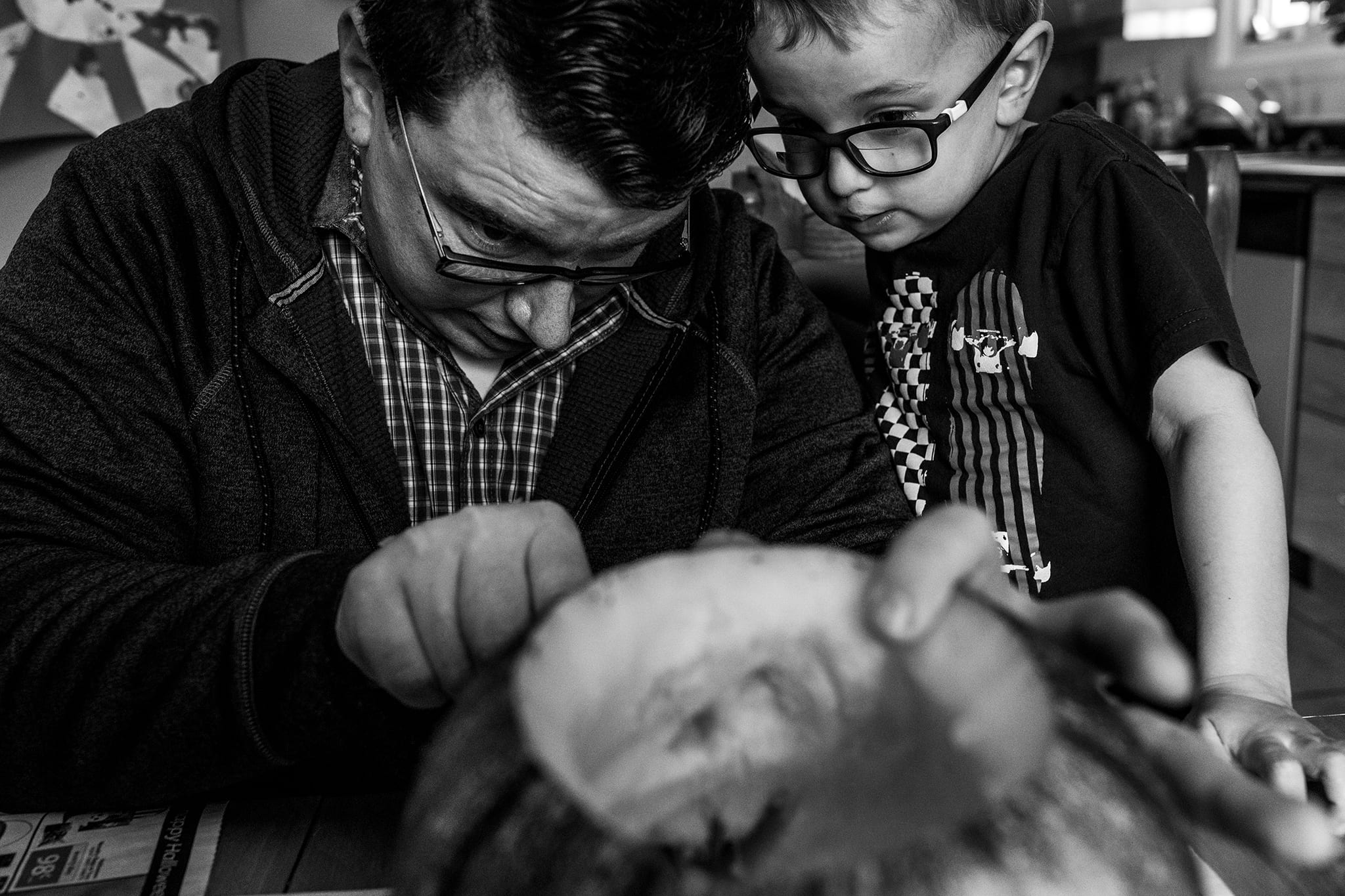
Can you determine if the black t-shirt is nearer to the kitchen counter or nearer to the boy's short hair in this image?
the boy's short hair

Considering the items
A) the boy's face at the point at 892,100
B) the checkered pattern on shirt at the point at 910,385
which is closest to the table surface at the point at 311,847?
the checkered pattern on shirt at the point at 910,385

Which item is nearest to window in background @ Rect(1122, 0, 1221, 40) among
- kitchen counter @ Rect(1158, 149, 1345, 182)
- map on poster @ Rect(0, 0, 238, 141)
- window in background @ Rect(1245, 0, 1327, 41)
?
window in background @ Rect(1245, 0, 1327, 41)

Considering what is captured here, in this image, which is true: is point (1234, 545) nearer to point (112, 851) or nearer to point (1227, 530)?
point (1227, 530)

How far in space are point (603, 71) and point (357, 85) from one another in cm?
30

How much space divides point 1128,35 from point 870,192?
3.65m

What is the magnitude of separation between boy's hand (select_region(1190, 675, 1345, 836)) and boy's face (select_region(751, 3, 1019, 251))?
21.4 inches

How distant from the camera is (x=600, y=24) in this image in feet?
2.64

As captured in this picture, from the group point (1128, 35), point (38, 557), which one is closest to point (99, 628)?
point (38, 557)

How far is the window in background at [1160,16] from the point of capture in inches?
163

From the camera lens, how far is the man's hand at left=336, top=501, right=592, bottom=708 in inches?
19.2

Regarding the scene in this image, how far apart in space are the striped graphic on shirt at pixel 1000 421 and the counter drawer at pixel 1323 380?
7.44 ft

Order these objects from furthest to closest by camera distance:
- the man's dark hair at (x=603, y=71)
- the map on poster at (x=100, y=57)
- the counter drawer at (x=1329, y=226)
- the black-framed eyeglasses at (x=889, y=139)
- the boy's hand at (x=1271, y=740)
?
the counter drawer at (x=1329, y=226) → the map on poster at (x=100, y=57) → the black-framed eyeglasses at (x=889, y=139) → the man's dark hair at (x=603, y=71) → the boy's hand at (x=1271, y=740)

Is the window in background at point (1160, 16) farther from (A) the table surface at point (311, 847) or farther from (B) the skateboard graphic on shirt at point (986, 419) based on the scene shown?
(A) the table surface at point (311, 847)

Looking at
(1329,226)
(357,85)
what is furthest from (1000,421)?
(1329,226)
